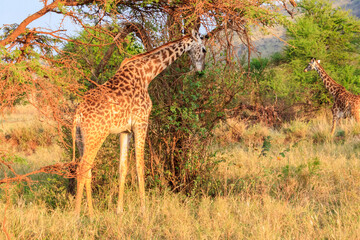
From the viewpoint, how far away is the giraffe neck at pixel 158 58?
17.8 ft

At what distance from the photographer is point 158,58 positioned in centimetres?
550

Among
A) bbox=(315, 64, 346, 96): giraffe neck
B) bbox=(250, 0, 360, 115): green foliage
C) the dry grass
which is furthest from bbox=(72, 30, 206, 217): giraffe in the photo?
bbox=(250, 0, 360, 115): green foliage

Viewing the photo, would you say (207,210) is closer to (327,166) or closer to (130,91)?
(130,91)

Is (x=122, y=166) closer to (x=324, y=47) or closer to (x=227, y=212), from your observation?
(x=227, y=212)

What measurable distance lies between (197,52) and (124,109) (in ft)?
4.86

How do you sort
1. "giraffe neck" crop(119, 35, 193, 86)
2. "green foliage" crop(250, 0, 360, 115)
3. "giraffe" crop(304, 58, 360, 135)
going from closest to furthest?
"giraffe neck" crop(119, 35, 193, 86) → "giraffe" crop(304, 58, 360, 135) → "green foliage" crop(250, 0, 360, 115)

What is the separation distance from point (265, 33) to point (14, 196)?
4.48 metres

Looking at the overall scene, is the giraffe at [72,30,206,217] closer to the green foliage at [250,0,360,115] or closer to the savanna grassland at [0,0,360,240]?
the savanna grassland at [0,0,360,240]

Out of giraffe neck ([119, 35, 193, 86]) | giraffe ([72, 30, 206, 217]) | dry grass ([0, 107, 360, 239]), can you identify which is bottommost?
dry grass ([0, 107, 360, 239])

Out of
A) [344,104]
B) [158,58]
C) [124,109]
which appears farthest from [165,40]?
[344,104]

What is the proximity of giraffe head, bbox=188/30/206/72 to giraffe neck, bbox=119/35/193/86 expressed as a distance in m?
→ 0.10

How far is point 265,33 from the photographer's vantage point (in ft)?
16.5

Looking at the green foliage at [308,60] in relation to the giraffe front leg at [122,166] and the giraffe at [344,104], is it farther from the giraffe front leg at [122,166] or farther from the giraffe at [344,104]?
the giraffe front leg at [122,166]

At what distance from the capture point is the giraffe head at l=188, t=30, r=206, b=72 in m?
5.60
